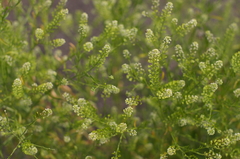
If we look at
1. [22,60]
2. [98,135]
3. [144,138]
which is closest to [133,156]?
[144,138]

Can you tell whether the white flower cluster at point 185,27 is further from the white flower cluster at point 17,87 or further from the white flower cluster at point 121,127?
the white flower cluster at point 17,87

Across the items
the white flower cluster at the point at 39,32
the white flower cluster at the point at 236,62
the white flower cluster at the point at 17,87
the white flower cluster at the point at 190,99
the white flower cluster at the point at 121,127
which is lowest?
the white flower cluster at the point at 121,127

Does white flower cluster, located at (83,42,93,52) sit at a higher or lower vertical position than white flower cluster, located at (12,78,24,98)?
higher

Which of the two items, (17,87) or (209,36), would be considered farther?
(209,36)

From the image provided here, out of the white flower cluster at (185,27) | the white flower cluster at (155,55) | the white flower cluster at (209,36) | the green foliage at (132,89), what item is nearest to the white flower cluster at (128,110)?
the green foliage at (132,89)

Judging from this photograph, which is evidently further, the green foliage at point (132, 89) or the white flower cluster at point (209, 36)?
the white flower cluster at point (209, 36)

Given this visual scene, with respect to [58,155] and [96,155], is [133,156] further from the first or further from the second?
[58,155]

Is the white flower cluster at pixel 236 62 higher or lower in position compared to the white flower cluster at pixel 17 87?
higher

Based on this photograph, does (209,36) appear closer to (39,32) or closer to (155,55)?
(155,55)

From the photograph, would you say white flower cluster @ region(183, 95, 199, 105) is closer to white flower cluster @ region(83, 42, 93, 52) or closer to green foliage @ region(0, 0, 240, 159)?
green foliage @ region(0, 0, 240, 159)

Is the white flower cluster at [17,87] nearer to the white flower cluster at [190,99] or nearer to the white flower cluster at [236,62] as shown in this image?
the white flower cluster at [190,99]

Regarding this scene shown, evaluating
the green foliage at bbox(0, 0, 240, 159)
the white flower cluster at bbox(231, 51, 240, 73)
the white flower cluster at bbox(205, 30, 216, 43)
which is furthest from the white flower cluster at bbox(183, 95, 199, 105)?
the white flower cluster at bbox(205, 30, 216, 43)

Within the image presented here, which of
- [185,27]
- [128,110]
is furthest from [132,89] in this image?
[185,27]
